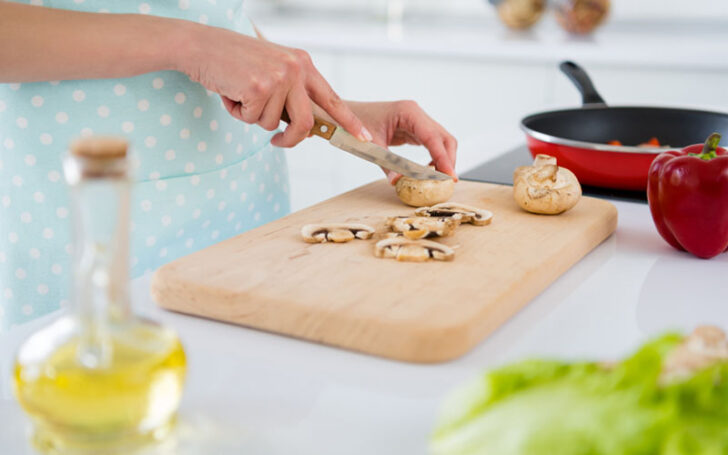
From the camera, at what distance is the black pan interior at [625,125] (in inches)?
54.0

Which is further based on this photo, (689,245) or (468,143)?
(468,143)

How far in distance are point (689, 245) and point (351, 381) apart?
1.69ft

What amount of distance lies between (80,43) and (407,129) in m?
0.52

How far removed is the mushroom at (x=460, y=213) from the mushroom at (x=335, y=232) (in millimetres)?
107

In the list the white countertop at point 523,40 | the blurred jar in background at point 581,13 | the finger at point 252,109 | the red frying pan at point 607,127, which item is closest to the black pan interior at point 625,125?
the red frying pan at point 607,127

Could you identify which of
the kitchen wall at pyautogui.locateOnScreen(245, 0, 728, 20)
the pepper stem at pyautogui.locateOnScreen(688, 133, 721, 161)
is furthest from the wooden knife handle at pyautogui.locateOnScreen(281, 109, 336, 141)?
the kitchen wall at pyautogui.locateOnScreen(245, 0, 728, 20)

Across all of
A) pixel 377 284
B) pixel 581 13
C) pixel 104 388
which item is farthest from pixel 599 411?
pixel 581 13

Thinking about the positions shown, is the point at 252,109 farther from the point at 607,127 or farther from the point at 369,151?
the point at 607,127

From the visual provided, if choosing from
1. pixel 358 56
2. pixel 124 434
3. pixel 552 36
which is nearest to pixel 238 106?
pixel 124 434

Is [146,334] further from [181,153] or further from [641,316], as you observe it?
[181,153]

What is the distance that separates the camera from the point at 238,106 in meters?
1.05

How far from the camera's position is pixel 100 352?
1.49 ft

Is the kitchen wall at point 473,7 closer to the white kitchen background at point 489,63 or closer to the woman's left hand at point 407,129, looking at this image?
the white kitchen background at point 489,63

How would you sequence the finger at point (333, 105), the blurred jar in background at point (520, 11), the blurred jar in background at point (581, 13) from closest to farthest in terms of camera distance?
the finger at point (333, 105)
the blurred jar in background at point (581, 13)
the blurred jar in background at point (520, 11)
